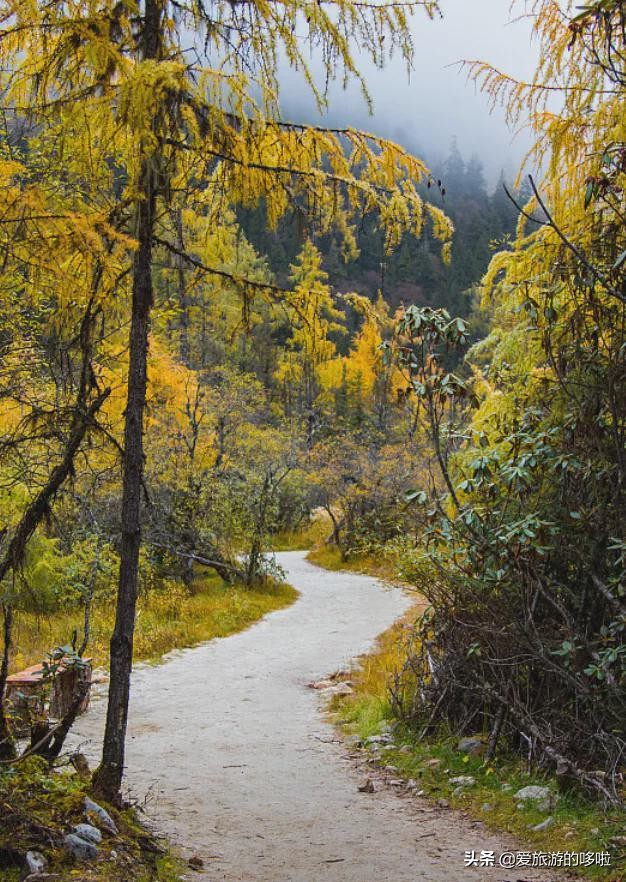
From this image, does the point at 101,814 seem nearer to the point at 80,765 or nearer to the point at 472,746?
the point at 80,765

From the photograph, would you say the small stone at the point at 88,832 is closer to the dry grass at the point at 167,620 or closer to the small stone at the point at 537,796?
the small stone at the point at 537,796

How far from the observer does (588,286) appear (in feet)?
17.8

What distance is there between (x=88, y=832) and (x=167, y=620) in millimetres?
8855

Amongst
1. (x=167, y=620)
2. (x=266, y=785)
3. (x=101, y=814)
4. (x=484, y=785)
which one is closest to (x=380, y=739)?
(x=266, y=785)

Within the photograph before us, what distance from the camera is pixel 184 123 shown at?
13.1 feet

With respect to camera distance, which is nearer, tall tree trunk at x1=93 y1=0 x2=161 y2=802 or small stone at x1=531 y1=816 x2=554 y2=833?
tall tree trunk at x1=93 y1=0 x2=161 y2=802

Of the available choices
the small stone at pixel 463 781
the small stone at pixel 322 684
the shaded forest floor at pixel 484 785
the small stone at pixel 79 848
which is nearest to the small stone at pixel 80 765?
the small stone at pixel 79 848

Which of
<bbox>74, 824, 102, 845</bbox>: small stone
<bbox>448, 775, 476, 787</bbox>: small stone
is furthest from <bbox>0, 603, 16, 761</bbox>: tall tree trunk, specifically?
<bbox>448, 775, 476, 787</bbox>: small stone

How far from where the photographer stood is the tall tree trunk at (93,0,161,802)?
422cm

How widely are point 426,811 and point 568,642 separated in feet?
5.15

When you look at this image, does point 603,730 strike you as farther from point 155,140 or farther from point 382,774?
point 155,140

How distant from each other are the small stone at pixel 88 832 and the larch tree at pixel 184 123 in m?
0.62

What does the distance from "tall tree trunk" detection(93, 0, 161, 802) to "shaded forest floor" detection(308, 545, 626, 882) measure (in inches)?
96.8

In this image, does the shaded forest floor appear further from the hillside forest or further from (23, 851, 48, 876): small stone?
(23, 851, 48, 876): small stone
